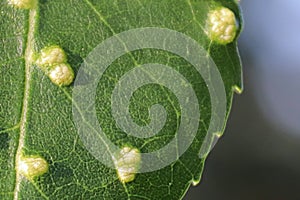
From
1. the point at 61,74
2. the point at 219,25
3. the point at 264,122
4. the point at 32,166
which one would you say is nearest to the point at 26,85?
the point at 61,74

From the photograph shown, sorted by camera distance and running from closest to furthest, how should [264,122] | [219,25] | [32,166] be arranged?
[32,166] < [219,25] < [264,122]

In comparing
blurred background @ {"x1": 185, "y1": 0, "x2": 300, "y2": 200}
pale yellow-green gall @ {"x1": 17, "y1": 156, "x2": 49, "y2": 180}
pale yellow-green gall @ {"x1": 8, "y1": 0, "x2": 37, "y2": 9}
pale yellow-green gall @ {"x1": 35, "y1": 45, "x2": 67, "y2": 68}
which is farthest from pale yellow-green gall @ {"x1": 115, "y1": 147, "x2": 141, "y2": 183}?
blurred background @ {"x1": 185, "y1": 0, "x2": 300, "y2": 200}

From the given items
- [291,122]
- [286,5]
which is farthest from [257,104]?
[286,5]

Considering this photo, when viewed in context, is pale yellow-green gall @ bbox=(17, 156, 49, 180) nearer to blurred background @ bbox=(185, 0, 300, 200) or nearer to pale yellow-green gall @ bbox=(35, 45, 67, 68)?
pale yellow-green gall @ bbox=(35, 45, 67, 68)

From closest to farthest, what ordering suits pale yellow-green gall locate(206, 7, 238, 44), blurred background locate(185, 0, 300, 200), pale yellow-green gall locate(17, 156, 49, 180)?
1. pale yellow-green gall locate(17, 156, 49, 180)
2. pale yellow-green gall locate(206, 7, 238, 44)
3. blurred background locate(185, 0, 300, 200)

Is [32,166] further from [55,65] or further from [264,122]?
[264,122]

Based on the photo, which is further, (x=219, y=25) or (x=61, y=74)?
(x=219, y=25)

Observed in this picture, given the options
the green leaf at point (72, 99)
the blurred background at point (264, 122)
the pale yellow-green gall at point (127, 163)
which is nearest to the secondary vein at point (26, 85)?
the green leaf at point (72, 99)

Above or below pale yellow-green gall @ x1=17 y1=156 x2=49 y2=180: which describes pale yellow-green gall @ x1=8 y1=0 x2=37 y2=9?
above

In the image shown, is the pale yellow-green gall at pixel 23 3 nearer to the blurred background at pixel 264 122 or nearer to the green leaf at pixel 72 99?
the green leaf at pixel 72 99
